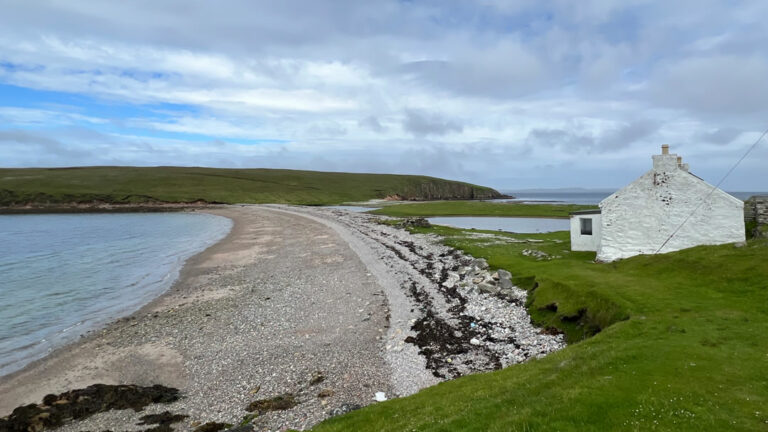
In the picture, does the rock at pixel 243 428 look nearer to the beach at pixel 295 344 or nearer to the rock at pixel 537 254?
the beach at pixel 295 344

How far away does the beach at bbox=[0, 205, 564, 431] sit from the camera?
1655cm

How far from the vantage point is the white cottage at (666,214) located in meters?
28.3

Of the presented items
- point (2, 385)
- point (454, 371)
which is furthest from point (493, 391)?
point (2, 385)

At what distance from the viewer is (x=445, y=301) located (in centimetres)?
2833

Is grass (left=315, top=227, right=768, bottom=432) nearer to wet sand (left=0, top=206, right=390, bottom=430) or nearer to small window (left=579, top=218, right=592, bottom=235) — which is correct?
wet sand (left=0, top=206, right=390, bottom=430)

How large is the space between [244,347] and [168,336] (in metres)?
5.77

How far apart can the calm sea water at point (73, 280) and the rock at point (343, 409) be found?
18.0m

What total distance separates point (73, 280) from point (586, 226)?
48.3 meters

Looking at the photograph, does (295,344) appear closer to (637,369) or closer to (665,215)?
(637,369)

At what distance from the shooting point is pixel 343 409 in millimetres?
13930

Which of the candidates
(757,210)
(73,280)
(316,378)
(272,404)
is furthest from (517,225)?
(272,404)

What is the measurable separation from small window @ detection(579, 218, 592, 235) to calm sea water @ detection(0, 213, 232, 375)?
123 feet

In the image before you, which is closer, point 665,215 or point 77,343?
point 77,343

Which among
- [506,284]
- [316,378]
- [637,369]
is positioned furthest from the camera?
[506,284]
